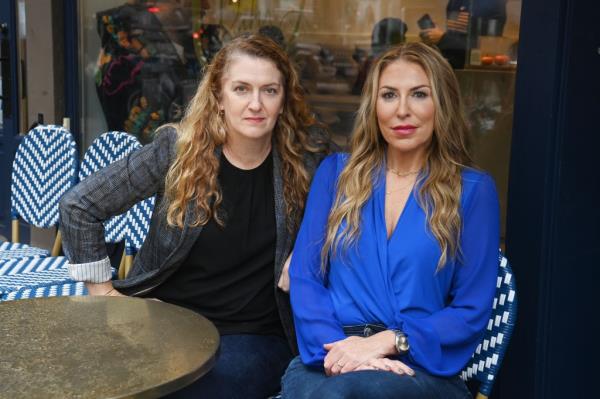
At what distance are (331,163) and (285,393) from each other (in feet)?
2.33

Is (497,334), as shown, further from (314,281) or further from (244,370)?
(244,370)

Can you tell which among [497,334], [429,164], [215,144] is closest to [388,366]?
[497,334]

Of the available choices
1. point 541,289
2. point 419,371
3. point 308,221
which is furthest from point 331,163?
point 541,289

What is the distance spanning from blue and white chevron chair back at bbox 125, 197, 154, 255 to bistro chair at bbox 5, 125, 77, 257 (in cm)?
51

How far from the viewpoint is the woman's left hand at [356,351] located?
7.61ft

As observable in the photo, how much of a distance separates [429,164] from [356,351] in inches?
23.8

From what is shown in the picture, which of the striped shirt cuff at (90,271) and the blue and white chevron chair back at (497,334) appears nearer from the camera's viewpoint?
the blue and white chevron chair back at (497,334)

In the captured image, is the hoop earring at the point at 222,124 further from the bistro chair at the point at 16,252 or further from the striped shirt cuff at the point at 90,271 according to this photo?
the bistro chair at the point at 16,252

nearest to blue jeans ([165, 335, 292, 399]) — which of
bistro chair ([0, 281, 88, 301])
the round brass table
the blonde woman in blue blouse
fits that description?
the blonde woman in blue blouse

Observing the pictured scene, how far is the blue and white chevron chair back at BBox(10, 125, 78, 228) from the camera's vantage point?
4.18 m

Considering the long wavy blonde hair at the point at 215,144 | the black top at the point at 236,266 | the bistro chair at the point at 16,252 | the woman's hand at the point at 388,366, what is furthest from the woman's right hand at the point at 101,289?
the bistro chair at the point at 16,252

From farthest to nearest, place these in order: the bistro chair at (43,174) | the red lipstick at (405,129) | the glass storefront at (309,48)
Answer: the bistro chair at (43,174) → the glass storefront at (309,48) → the red lipstick at (405,129)

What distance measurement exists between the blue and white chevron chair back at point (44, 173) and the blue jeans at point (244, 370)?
1.83m

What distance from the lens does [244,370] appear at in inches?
99.5
